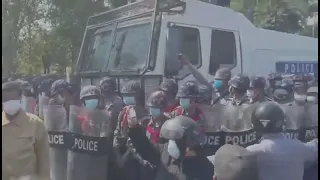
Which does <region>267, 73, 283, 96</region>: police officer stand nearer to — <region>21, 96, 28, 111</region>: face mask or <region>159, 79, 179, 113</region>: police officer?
<region>159, 79, 179, 113</region>: police officer

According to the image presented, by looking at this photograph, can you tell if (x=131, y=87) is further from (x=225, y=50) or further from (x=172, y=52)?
(x=225, y=50)

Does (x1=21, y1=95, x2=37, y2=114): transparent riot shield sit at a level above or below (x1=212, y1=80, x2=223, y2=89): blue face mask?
below

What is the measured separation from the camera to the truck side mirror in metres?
3.55

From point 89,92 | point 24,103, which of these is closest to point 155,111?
point 89,92

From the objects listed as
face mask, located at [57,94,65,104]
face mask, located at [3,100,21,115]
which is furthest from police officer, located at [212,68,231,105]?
face mask, located at [3,100,21,115]

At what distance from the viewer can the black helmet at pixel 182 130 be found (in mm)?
3240

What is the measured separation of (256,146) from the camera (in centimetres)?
312

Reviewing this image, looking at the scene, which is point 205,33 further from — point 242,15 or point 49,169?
point 49,169

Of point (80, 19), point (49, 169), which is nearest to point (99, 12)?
point (80, 19)

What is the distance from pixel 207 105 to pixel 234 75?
0.24 m

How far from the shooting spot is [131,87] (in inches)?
141

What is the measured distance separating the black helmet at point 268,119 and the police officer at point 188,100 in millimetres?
378

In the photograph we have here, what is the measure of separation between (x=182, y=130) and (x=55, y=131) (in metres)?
0.78

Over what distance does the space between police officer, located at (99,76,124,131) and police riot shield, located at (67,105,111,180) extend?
0.11 feet
